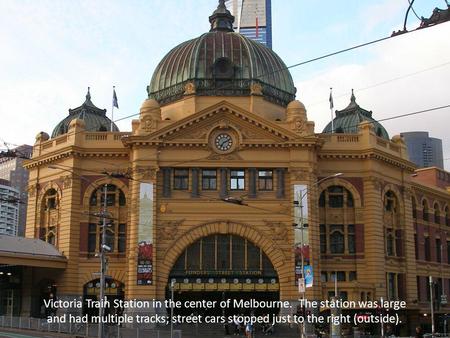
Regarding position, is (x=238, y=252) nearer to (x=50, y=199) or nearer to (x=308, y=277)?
(x=308, y=277)

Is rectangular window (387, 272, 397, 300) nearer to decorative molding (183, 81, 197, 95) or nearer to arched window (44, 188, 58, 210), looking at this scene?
decorative molding (183, 81, 197, 95)

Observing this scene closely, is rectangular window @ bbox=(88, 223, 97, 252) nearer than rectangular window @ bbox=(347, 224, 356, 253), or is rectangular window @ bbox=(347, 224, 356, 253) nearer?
rectangular window @ bbox=(88, 223, 97, 252)

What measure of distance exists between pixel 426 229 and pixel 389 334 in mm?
23259

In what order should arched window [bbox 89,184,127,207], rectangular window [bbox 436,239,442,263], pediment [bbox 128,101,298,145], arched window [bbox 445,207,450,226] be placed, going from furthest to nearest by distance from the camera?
arched window [bbox 445,207,450,226]
rectangular window [bbox 436,239,442,263]
arched window [bbox 89,184,127,207]
pediment [bbox 128,101,298,145]

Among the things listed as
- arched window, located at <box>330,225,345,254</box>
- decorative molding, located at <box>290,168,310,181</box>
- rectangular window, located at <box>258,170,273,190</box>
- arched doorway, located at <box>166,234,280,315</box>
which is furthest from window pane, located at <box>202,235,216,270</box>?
arched window, located at <box>330,225,345,254</box>

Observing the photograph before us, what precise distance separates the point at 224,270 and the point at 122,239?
34.1 feet

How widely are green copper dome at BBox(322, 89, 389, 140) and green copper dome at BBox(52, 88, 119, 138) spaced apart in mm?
24416

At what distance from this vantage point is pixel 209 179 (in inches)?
2373

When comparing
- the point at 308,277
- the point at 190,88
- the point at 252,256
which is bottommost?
the point at 308,277

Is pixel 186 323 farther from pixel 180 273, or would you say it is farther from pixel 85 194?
pixel 85 194

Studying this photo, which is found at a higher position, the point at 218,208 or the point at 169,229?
the point at 218,208

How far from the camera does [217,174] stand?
6016cm

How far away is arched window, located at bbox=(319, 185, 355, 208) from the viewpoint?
6319 centimetres

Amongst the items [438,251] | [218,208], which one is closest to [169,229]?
[218,208]
